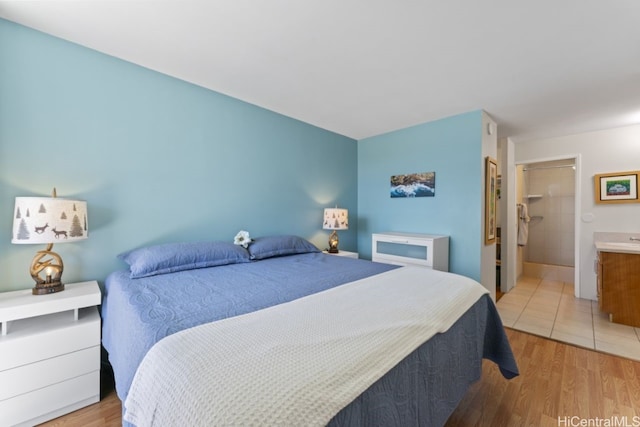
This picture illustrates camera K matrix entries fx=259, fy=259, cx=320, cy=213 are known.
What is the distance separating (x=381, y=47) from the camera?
1841mm

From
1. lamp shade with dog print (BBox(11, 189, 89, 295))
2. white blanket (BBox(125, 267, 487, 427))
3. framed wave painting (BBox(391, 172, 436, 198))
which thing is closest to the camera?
white blanket (BBox(125, 267, 487, 427))

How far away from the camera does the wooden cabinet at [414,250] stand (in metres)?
2.91

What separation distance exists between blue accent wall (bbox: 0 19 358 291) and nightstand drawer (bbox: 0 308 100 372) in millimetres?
359

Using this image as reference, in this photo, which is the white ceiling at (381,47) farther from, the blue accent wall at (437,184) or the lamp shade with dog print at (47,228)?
the lamp shade with dog print at (47,228)

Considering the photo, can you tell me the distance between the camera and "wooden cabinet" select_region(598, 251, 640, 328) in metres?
2.64

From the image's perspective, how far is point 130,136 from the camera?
2.08 meters

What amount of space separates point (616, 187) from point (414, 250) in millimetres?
2711

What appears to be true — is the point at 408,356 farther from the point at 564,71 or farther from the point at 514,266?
the point at 514,266

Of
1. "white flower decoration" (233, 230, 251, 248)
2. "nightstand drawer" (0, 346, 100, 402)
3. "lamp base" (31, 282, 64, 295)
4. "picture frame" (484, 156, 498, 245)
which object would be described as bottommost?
"nightstand drawer" (0, 346, 100, 402)

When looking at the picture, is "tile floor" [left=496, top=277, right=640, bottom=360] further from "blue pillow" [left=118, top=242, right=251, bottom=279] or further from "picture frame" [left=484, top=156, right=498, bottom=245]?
"blue pillow" [left=118, top=242, right=251, bottom=279]

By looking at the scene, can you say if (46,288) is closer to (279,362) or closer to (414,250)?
(279,362)

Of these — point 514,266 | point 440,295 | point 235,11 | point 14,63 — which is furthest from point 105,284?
point 514,266

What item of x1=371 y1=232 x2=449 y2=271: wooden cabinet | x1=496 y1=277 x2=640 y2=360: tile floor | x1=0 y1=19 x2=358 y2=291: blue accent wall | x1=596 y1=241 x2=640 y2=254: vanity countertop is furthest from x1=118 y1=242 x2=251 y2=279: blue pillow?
x1=596 y1=241 x2=640 y2=254: vanity countertop

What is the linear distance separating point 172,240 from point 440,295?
2.16 m
